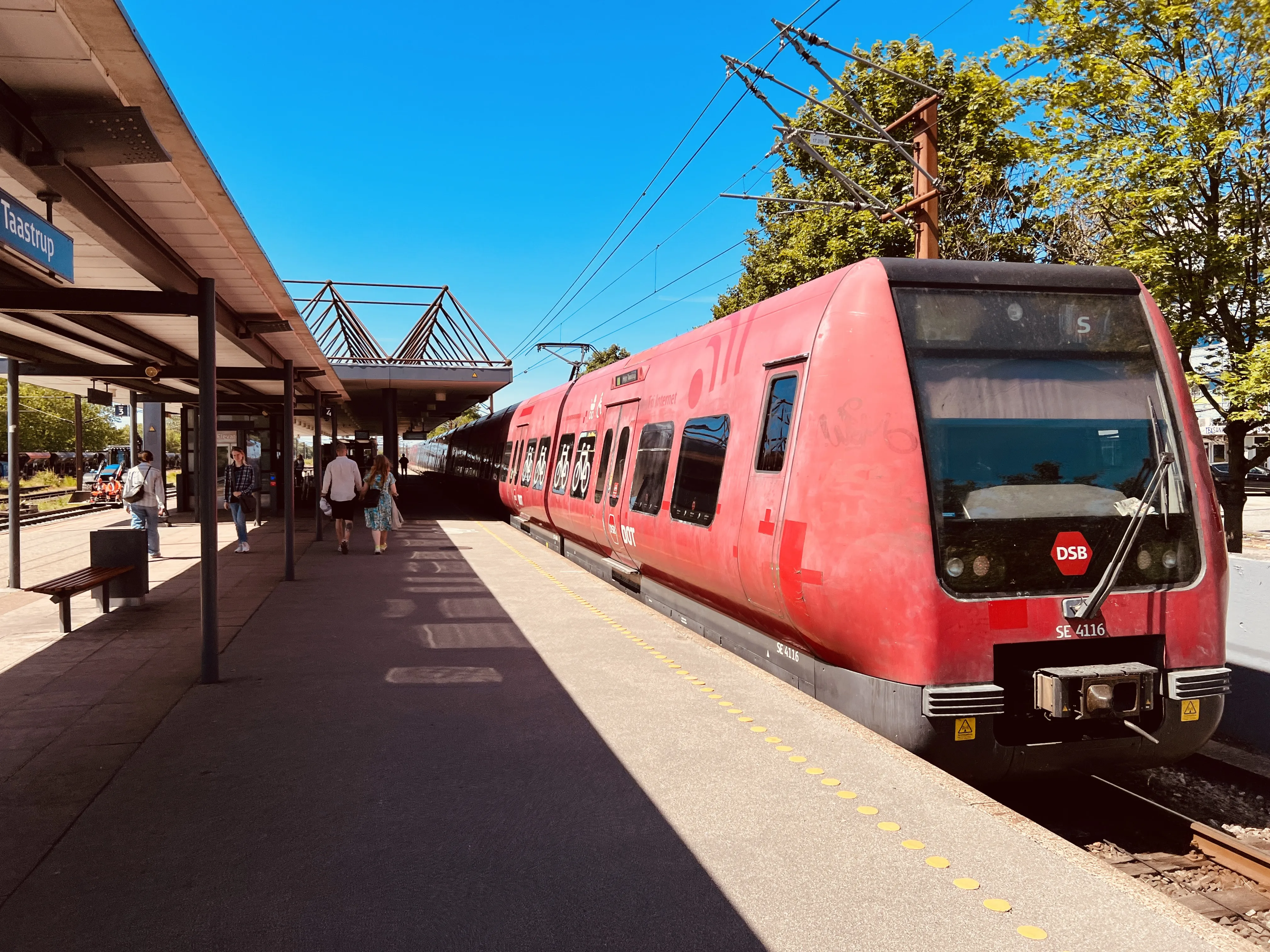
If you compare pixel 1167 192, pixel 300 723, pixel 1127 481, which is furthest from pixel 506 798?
pixel 1167 192

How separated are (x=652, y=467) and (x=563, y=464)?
496cm

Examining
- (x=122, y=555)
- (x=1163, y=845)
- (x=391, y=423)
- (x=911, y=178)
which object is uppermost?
(x=911, y=178)

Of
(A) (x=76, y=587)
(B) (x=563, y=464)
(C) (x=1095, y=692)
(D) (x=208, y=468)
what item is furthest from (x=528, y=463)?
(C) (x=1095, y=692)

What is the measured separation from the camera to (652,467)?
879cm


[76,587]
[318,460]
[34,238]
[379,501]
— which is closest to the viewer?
[34,238]

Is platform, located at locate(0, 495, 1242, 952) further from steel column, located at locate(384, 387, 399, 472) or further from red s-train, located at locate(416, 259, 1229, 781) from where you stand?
steel column, located at locate(384, 387, 399, 472)

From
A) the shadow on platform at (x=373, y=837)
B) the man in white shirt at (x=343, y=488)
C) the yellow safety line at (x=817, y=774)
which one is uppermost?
the man in white shirt at (x=343, y=488)

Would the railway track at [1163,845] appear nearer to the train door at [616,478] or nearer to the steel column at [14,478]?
the train door at [616,478]

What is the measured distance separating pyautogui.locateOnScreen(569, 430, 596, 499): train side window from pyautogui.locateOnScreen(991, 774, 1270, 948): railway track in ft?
22.9

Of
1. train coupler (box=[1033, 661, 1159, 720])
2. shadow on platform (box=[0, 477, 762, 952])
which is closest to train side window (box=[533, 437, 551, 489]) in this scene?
shadow on platform (box=[0, 477, 762, 952])

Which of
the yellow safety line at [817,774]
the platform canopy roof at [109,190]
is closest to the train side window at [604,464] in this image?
the yellow safety line at [817,774]

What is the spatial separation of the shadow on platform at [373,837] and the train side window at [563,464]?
662 centimetres

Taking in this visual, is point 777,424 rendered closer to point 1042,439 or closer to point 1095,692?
point 1042,439

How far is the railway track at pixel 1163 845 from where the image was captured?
13.8 ft
